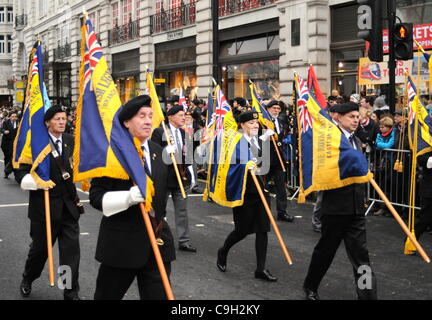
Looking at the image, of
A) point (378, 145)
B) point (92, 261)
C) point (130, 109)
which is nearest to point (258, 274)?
point (92, 261)

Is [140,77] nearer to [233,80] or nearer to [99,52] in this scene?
[233,80]

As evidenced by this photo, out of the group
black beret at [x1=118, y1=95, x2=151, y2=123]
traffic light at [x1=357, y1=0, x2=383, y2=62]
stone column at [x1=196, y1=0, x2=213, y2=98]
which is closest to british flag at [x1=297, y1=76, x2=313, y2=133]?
black beret at [x1=118, y1=95, x2=151, y2=123]

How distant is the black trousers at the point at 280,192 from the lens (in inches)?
387

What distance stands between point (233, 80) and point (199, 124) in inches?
340

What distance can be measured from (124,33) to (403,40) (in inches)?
935

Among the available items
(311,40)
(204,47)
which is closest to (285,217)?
(311,40)

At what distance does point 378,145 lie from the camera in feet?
34.6

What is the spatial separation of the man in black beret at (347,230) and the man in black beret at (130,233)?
196cm

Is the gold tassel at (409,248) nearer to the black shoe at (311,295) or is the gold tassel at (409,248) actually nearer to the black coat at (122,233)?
the black shoe at (311,295)

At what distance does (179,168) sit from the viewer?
8.32 metres

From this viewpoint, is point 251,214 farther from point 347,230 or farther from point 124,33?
point 124,33

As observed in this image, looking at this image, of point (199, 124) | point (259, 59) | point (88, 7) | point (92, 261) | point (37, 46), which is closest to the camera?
point (37, 46)

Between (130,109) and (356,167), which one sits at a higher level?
(130,109)
